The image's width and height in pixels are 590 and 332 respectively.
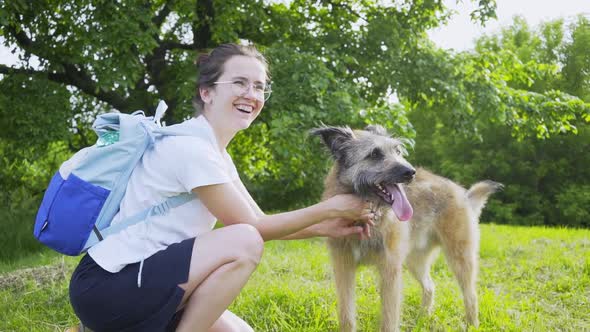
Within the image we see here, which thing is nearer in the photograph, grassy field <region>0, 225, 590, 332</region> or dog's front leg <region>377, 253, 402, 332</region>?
dog's front leg <region>377, 253, 402, 332</region>

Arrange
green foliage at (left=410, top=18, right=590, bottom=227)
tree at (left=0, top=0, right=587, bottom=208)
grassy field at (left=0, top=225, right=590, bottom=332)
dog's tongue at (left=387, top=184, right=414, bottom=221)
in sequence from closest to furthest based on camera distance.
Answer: dog's tongue at (left=387, top=184, right=414, bottom=221) → grassy field at (left=0, top=225, right=590, bottom=332) → tree at (left=0, top=0, right=587, bottom=208) → green foliage at (left=410, top=18, right=590, bottom=227)

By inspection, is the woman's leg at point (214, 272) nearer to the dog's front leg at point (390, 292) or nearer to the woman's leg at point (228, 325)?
the woman's leg at point (228, 325)

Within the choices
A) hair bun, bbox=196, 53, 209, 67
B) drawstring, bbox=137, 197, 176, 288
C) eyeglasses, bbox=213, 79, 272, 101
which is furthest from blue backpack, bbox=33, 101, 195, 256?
hair bun, bbox=196, 53, 209, 67

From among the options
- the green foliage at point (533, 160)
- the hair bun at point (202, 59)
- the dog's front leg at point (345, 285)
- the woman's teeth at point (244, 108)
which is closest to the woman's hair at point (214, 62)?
the hair bun at point (202, 59)

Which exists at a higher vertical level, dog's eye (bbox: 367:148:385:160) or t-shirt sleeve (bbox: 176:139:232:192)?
dog's eye (bbox: 367:148:385:160)

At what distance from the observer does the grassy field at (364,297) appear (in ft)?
13.7

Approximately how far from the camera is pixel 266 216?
288 cm

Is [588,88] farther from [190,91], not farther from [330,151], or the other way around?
[330,151]

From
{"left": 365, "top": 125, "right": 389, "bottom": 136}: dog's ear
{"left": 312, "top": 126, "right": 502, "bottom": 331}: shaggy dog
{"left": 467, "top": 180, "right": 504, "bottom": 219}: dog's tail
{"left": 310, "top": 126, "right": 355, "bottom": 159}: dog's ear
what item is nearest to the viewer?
{"left": 312, "top": 126, "right": 502, "bottom": 331}: shaggy dog

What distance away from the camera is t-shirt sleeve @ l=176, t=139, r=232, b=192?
2578 mm

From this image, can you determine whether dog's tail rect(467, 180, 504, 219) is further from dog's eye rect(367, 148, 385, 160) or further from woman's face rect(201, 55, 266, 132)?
woman's face rect(201, 55, 266, 132)

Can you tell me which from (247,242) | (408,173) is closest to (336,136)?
(408,173)

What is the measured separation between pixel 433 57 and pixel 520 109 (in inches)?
83.9

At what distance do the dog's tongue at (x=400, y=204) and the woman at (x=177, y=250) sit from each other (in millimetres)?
648
